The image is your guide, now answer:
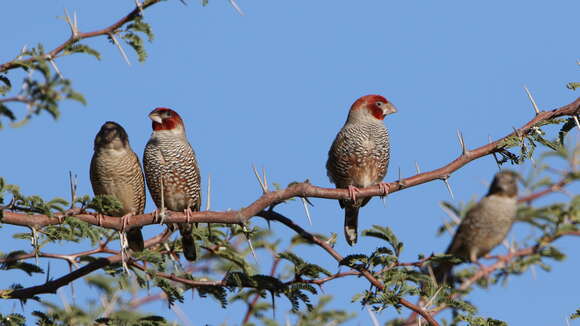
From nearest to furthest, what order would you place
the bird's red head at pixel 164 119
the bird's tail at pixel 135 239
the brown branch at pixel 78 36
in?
the brown branch at pixel 78 36
the bird's tail at pixel 135 239
the bird's red head at pixel 164 119

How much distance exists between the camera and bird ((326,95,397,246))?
836 centimetres

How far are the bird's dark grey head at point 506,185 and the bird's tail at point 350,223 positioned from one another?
5.81 m

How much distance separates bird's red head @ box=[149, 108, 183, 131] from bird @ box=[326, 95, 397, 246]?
1784mm

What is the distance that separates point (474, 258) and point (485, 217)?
0.72 ft

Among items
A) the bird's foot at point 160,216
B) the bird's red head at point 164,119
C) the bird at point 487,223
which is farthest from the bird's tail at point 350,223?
the bird at point 487,223

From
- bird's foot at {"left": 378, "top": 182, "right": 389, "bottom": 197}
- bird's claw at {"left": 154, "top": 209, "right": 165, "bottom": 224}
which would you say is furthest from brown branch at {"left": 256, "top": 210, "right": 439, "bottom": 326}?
bird's claw at {"left": 154, "top": 209, "right": 165, "bottom": 224}

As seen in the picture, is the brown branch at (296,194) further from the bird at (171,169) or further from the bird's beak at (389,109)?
the bird's beak at (389,109)

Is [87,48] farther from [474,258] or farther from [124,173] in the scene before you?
[124,173]

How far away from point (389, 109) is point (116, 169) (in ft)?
10.2

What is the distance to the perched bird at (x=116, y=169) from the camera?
26.5ft

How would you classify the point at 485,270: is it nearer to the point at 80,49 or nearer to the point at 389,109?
the point at 80,49

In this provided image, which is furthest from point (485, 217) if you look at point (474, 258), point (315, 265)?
point (315, 265)

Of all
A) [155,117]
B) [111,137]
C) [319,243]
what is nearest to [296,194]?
[319,243]

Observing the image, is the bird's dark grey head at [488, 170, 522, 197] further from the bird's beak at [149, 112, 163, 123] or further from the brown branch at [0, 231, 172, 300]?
the bird's beak at [149, 112, 163, 123]
